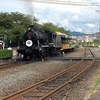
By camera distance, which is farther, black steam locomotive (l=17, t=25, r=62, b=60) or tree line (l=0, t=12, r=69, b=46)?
tree line (l=0, t=12, r=69, b=46)

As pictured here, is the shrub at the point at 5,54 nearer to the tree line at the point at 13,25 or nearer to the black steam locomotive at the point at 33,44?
the black steam locomotive at the point at 33,44

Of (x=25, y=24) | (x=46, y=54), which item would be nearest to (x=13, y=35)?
(x=25, y=24)

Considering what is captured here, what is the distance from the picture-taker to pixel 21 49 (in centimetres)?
2594

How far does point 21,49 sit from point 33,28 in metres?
2.52

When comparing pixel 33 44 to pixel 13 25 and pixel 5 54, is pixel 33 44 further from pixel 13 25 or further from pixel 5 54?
pixel 13 25

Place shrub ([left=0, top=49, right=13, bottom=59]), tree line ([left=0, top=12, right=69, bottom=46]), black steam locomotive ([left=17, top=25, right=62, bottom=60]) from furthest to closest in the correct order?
1. tree line ([left=0, top=12, right=69, bottom=46])
2. shrub ([left=0, top=49, right=13, bottom=59])
3. black steam locomotive ([left=17, top=25, right=62, bottom=60])

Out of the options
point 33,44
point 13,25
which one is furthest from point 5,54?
point 13,25

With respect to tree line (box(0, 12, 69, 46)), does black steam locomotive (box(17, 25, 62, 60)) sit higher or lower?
lower

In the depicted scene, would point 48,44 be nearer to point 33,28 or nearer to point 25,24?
point 33,28

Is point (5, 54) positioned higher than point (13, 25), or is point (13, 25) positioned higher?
point (13, 25)

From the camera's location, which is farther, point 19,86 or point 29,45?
point 29,45

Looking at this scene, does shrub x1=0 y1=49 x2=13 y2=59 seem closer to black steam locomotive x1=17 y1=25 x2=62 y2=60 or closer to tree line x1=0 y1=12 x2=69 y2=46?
black steam locomotive x1=17 y1=25 x2=62 y2=60

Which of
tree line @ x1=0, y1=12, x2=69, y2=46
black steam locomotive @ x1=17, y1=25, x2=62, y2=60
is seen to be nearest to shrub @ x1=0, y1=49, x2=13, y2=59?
black steam locomotive @ x1=17, y1=25, x2=62, y2=60

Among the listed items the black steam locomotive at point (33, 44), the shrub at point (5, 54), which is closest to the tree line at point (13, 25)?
the shrub at point (5, 54)
